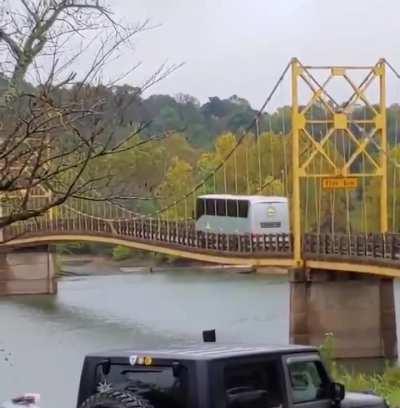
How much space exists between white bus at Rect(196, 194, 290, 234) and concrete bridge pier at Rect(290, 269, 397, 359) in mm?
10409

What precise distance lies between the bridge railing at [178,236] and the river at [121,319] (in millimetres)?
2409

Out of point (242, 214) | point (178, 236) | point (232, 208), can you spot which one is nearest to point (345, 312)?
point (178, 236)

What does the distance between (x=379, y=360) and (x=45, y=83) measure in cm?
2924

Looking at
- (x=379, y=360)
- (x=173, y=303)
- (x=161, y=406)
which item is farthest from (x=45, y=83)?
(x=173, y=303)

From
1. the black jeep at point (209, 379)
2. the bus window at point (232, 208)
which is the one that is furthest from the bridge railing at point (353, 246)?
the black jeep at point (209, 379)

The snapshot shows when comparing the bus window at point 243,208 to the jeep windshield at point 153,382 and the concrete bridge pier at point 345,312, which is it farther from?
the jeep windshield at point 153,382

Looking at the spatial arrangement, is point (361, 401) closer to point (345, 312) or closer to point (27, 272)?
point (345, 312)

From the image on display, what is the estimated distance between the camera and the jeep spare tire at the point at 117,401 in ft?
24.7

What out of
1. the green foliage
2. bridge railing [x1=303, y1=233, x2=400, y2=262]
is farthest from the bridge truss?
the green foliage

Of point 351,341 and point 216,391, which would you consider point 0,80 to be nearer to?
point 216,391

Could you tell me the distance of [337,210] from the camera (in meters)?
56.4

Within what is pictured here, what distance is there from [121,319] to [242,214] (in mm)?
7915

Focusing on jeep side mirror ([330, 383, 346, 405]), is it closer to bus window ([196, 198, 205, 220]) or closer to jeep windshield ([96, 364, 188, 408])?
jeep windshield ([96, 364, 188, 408])

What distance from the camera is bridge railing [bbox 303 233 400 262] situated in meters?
35.7
